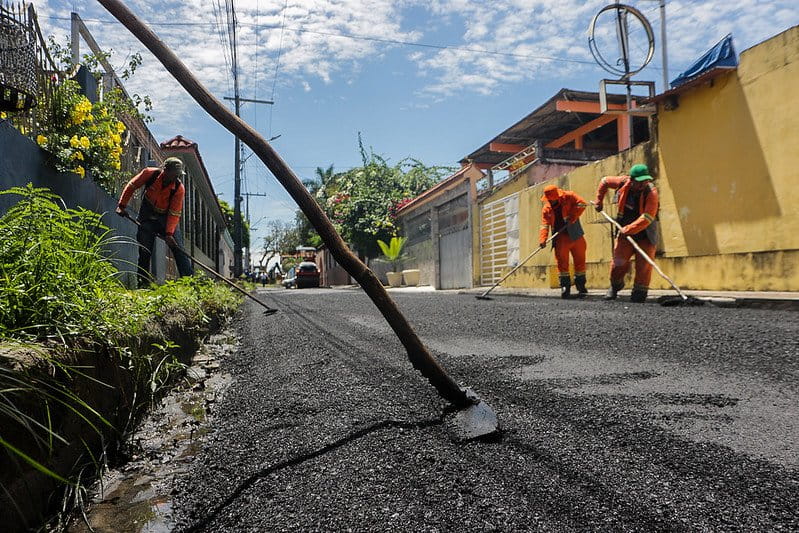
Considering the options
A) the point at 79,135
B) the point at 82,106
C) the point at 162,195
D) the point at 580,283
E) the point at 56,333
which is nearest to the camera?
the point at 56,333

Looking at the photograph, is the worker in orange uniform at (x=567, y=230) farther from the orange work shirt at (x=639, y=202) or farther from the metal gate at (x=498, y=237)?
the metal gate at (x=498, y=237)

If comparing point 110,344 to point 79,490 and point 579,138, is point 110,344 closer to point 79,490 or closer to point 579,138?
point 79,490

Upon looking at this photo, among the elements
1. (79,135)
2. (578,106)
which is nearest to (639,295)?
(79,135)

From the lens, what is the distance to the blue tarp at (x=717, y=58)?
285 inches

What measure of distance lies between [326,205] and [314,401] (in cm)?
2633

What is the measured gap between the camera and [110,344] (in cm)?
191

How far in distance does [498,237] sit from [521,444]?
12.6 metres

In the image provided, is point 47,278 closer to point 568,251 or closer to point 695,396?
point 695,396

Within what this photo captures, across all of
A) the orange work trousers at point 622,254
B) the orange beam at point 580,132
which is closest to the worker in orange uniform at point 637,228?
the orange work trousers at point 622,254

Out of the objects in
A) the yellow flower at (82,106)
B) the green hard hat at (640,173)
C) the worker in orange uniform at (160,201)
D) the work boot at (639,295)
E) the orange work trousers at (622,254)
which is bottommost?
the work boot at (639,295)

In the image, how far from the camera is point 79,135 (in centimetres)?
476

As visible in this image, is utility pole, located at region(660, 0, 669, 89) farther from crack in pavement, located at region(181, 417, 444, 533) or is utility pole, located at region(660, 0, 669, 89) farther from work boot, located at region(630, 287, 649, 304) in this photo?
crack in pavement, located at region(181, 417, 444, 533)

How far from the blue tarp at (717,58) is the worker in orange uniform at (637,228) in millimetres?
1932

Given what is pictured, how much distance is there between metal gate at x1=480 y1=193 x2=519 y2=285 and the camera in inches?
516
